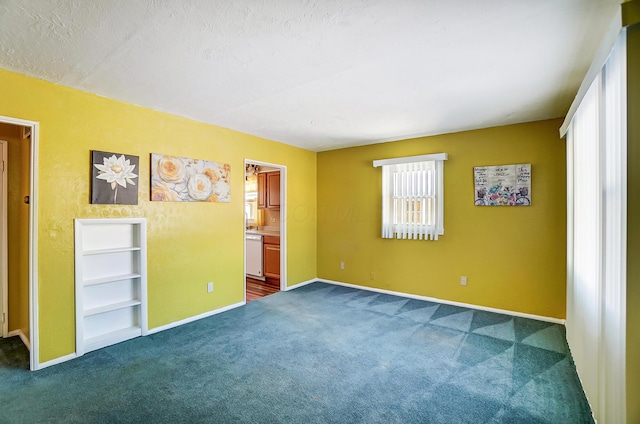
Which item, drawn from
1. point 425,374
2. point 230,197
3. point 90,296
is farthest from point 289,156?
point 425,374

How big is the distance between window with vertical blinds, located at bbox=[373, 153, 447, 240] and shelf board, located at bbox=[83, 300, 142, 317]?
3.42 meters

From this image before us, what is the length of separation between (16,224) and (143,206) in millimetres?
1309

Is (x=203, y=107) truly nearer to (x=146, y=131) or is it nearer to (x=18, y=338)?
(x=146, y=131)

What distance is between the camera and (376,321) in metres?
3.56

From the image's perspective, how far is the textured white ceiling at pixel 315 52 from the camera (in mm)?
1622

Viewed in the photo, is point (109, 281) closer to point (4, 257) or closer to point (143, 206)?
point (143, 206)

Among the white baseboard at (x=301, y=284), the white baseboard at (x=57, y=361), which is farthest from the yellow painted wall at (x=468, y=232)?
the white baseboard at (x=57, y=361)

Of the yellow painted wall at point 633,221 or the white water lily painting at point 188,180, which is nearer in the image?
the yellow painted wall at point 633,221

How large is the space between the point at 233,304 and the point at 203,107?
101 inches

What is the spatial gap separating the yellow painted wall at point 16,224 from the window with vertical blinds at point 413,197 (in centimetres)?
433

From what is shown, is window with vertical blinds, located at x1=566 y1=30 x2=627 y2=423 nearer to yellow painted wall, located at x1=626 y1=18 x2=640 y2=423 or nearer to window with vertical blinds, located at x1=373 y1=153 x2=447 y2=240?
yellow painted wall, located at x1=626 y1=18 x2=640 y2=423

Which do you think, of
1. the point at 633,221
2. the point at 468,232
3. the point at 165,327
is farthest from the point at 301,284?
the point at 633,221

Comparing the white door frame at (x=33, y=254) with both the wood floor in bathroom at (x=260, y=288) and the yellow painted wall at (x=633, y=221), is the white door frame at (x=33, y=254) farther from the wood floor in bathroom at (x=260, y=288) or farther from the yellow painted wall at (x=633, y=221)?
the yellow painted wall at (x=633, y=221)

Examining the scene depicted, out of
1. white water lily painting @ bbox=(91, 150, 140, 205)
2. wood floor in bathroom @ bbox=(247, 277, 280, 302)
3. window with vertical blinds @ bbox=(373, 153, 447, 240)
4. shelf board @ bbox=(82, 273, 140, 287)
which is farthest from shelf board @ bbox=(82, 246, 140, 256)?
window with vertical blinds @ bbox=(373, 153, 447, 240)
